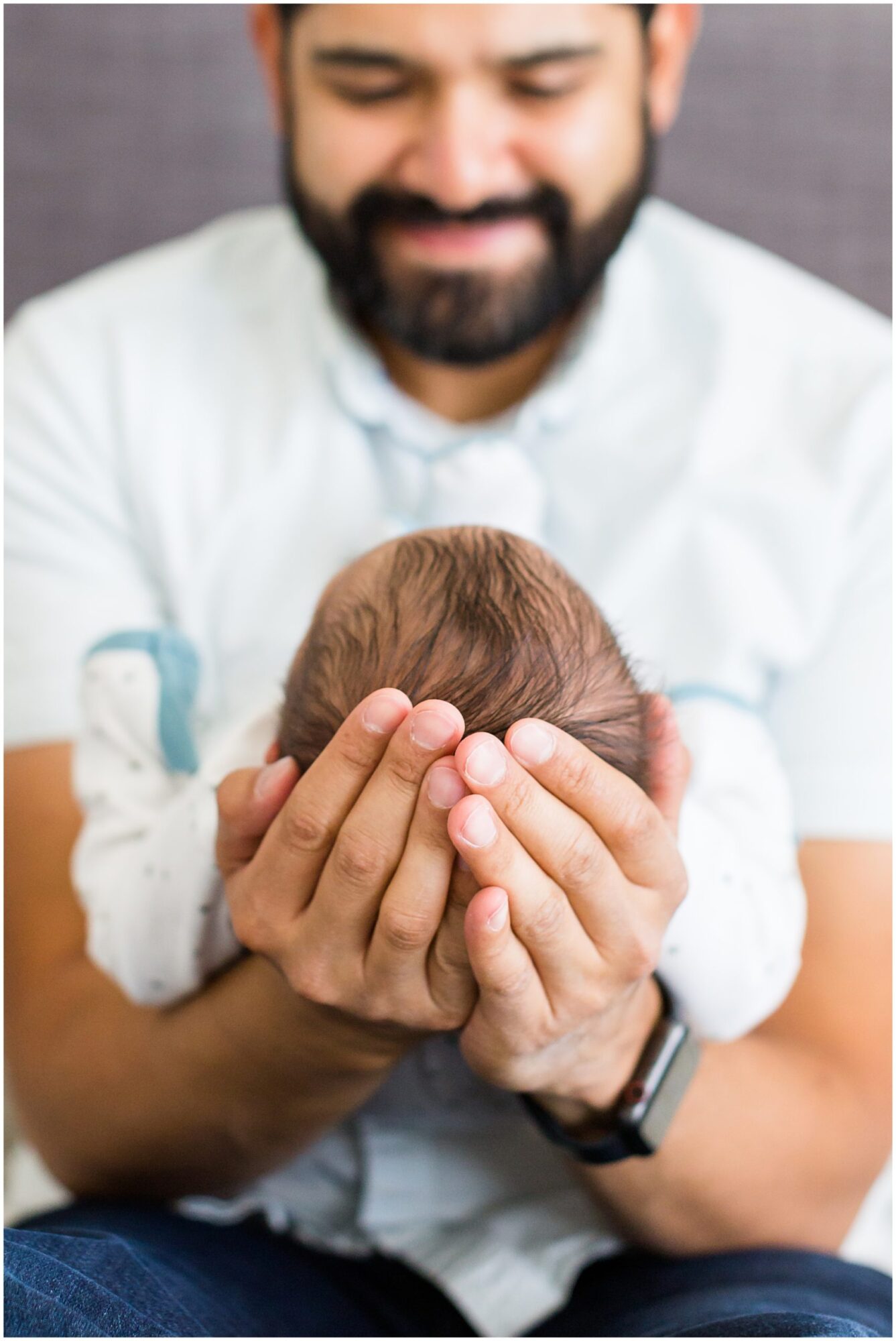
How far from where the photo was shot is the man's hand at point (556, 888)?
0.56 metres

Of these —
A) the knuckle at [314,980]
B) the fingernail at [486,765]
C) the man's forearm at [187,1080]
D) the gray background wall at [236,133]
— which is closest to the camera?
the fingernail at [486,765]

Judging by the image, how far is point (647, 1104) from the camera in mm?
741

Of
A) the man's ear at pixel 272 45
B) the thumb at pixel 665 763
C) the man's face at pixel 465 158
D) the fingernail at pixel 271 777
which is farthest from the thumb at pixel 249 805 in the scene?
the man's ear at pixel 272 45

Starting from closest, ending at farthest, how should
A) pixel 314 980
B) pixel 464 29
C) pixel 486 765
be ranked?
pixel 486 765 < pixel 314 980 < pixel 464 29

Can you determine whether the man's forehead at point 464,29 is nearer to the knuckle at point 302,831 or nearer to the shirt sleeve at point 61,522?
the shirt sleeve at point 61,522

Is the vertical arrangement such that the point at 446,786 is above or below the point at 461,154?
below

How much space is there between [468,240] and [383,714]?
667 mm

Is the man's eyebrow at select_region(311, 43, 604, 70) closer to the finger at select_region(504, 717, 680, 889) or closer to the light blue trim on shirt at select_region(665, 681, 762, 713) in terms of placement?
the light blue trim on shirt at select_region(665, 681, 762, 713)

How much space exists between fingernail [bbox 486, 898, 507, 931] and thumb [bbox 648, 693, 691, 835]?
14 centimetres

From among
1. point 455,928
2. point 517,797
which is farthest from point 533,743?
point 455,928

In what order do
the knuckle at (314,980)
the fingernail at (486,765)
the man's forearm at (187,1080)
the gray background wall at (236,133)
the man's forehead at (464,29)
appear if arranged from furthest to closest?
the gray background wall at (236,133), the man's forehead at (464,29), the man's forearm at (187,1080), the knuckle at (314,980), the fingernail at (486,765)

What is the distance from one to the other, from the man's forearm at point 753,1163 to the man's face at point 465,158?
0.69 meters

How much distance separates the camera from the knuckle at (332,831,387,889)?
0.60 metres

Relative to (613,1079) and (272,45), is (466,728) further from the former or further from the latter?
(272,45)
